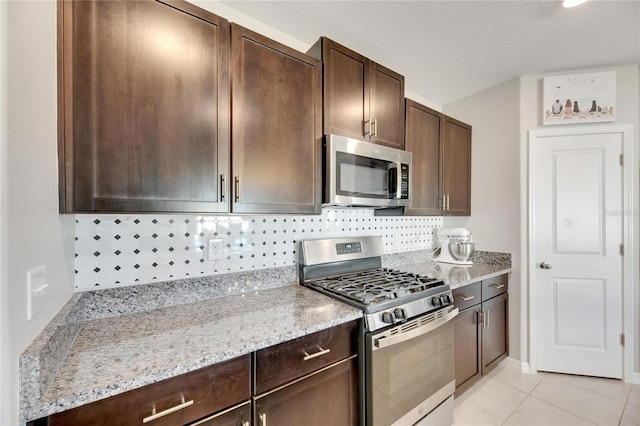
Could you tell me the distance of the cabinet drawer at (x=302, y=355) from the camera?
3.34 ft

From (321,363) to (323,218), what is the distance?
1001 mm

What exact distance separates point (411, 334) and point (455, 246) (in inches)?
54.8

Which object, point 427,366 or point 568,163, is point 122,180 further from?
point 568,163

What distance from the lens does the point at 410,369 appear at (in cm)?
149

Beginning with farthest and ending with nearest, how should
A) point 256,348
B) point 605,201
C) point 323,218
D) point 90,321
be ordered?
point 605,201, point 323,218, point 90,321, point 256,348

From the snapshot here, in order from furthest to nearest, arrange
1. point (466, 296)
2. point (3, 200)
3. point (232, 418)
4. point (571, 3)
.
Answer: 1. point (466, 296)
2. point (571, 3)
3. point (232, 418)
4. point (3, 200)

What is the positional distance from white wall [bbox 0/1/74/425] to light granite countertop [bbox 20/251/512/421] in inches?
2.9

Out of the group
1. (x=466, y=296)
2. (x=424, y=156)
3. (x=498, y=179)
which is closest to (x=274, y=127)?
(x=424, y=156)

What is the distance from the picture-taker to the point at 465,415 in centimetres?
186

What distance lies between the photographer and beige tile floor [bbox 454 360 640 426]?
1.81 m

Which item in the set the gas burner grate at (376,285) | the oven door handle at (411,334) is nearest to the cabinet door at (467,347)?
the oven door handle at (411,334)

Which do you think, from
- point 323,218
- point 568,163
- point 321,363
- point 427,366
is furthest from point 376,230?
point 568,163

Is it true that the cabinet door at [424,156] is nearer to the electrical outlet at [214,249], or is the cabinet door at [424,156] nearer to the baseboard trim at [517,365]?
the electrical outlet at [214,249]

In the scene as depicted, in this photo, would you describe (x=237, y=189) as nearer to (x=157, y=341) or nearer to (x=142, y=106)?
(x=142, y=106)
